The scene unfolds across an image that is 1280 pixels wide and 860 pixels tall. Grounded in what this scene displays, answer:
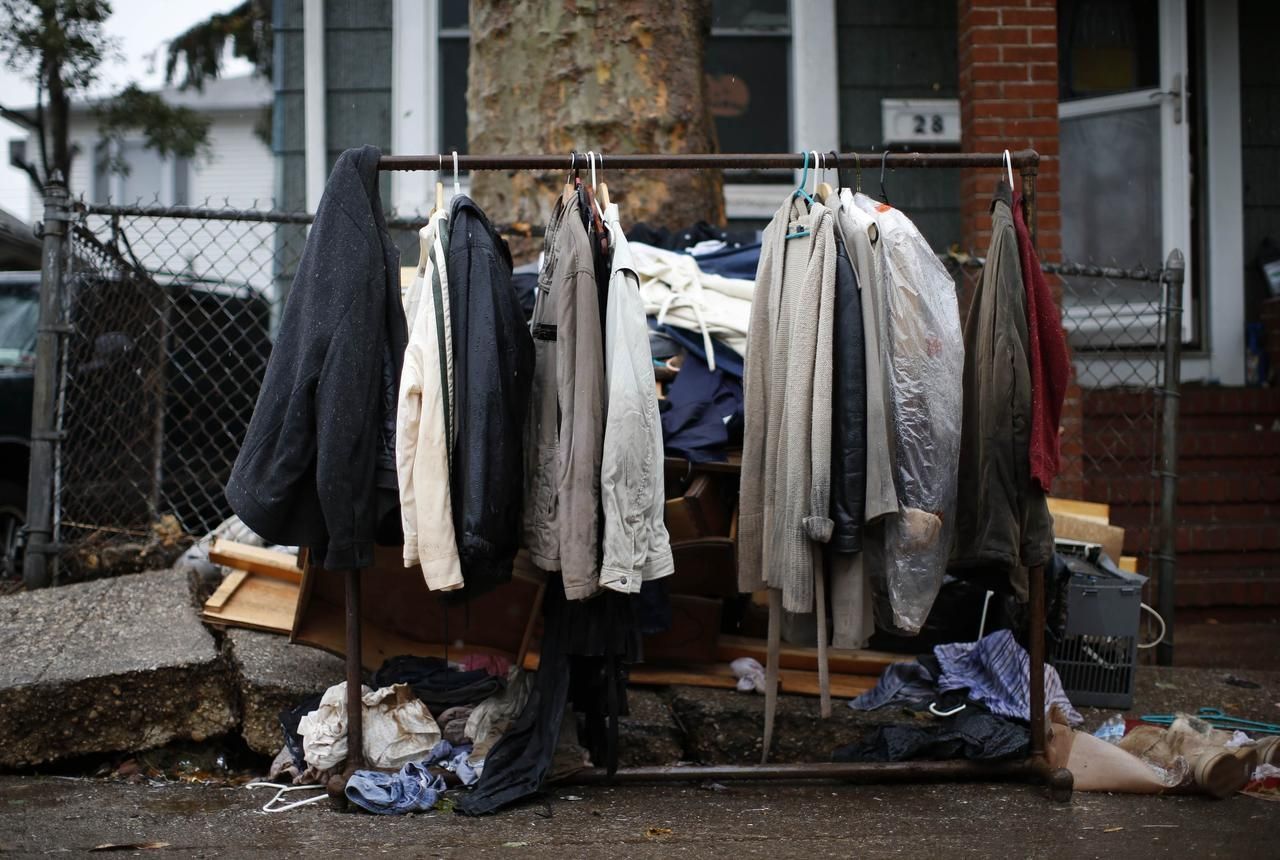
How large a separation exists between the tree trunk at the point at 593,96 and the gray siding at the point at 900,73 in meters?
2.48

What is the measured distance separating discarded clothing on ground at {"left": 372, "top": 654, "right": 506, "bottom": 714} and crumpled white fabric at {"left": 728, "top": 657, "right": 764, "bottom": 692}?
903 mm

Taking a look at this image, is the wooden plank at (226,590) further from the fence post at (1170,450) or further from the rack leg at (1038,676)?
the fence post at (1170,450)

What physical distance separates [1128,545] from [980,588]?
8.29ft

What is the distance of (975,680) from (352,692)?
221 cm

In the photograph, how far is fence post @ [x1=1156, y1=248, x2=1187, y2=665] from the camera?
544 centimetres

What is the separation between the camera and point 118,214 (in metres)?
5.05

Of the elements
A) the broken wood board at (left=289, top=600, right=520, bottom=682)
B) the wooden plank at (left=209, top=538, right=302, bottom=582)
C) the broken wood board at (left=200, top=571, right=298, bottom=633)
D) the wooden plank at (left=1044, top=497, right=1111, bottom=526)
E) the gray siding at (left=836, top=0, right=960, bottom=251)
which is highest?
the gray siding at (left=836, top=0, right=960, bottom=251)

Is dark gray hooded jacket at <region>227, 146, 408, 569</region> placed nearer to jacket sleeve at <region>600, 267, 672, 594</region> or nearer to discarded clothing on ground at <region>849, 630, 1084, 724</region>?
jacket sleeve at <region>600, 267, 672, 594</region>

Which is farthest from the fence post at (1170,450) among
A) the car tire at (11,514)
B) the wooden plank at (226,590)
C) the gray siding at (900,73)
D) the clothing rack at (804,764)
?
the car tire at (11,514)

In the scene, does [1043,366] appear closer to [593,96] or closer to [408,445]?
[408,445]

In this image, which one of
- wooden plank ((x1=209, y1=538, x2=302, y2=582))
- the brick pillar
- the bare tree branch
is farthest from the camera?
the bare tree branch

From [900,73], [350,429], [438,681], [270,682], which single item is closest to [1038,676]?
[438,681]

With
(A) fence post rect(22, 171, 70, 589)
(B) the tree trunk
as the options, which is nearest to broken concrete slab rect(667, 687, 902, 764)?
(B) the tree trunk

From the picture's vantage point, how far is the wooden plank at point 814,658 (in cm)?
464
